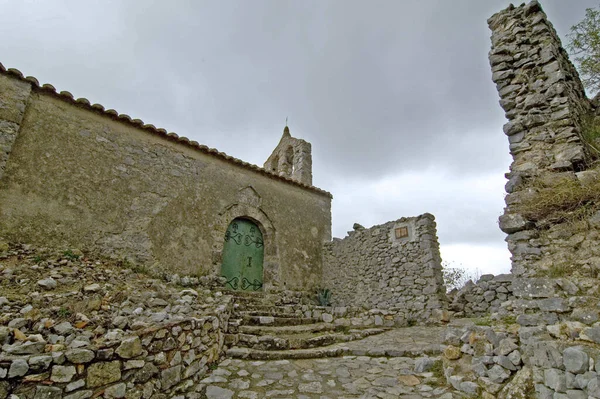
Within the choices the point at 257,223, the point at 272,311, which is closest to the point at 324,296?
the point at 257,223

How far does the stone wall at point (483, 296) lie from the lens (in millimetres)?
6250

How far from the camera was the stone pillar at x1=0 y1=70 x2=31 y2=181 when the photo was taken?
A: 526cm

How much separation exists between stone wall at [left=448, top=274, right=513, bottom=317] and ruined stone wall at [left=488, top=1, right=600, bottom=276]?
366 centimetres

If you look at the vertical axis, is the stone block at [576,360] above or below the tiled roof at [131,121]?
below

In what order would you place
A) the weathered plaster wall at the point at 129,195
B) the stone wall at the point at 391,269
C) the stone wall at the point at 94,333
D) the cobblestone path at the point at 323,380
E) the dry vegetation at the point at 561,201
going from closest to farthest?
the stone wall at the point at 94,333 → the dry vegetation at the point at 561,201 → the cobblestone path at the point at 323,380 → the weathered plaster wall at the point at 129,195 → the stone wall at the point at 391,269

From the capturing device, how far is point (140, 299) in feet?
13.5

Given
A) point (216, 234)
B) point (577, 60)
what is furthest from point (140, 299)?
point (577, 60)

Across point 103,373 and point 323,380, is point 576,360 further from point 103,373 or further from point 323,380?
point 103,373

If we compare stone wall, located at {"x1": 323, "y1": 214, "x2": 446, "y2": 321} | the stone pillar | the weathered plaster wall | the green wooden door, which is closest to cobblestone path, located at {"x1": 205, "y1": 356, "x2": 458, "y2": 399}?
stone wall, located at {"x1": 323, "y1": 214, "x2": 446, "y2": 321}

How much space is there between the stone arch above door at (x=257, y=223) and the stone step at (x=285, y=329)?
2.83 m

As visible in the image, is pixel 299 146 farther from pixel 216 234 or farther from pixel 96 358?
pixel 96 358

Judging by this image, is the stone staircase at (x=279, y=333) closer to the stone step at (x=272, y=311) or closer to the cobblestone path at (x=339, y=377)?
the stone step at (x=272, y=311)

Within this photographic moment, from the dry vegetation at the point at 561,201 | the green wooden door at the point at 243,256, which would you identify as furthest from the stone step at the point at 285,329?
the dry vegetation at the point at 561,201

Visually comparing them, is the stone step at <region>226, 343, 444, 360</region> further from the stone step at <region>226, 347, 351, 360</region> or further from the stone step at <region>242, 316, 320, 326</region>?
the stone step at <region>242, 316, 320, 326</region>
